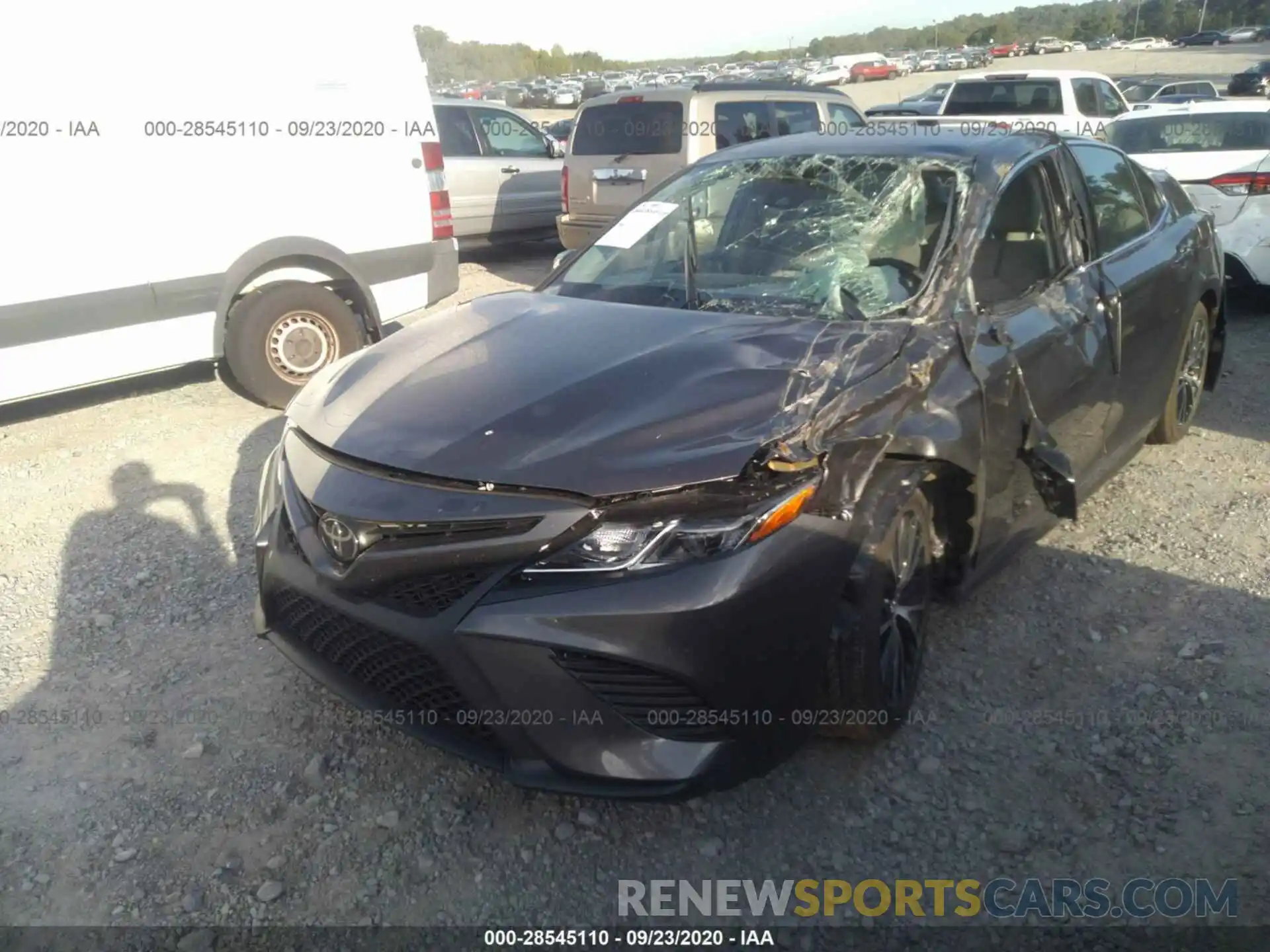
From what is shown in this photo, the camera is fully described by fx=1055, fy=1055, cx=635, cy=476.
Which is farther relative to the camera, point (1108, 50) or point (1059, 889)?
point (1108, 50)

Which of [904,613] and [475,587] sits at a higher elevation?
[475,587]

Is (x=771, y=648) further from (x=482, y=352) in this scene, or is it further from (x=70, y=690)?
(x=70, y=690)

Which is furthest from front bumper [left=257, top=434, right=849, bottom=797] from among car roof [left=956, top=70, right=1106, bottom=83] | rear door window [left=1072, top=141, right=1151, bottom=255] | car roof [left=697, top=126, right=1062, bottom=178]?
car roof [left=956, top=70, right=1106, bottom=83]

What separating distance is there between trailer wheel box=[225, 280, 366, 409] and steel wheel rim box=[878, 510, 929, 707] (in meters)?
4.12

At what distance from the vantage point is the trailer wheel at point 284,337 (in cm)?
618

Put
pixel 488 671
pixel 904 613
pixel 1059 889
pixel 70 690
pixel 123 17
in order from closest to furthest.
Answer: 1. pixel 488 671
2. pixel 1059 889
3. pixel 904 613
4. pixel 70 690
5. pixel 123 17

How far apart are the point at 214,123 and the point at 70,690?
3668 mm

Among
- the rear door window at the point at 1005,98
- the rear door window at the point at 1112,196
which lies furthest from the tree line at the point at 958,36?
the rear door window at the point at 1112,196

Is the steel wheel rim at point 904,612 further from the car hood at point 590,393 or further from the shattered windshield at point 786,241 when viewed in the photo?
the shattered windshield at point 786,241

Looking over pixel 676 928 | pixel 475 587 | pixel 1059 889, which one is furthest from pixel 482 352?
pixel 1059 889

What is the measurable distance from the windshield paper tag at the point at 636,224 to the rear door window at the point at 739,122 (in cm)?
567

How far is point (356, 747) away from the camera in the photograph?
10.3ft

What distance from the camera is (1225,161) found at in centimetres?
805

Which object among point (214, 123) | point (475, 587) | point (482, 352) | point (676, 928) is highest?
point (214, 123)
